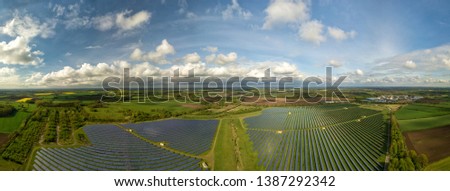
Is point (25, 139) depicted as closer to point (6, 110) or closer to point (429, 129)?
point (6, 110)

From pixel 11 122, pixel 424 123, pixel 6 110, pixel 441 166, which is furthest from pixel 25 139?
pixel 424 123

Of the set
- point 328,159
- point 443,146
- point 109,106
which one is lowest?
point 328,159

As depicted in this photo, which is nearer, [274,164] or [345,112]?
[274,164]

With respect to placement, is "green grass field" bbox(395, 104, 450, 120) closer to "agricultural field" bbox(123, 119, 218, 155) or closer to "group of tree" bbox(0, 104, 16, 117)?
"agricultural field" bbox(123, 119, 218, 155)

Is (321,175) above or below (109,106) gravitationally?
below

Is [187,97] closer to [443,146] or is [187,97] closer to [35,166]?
[35,166]

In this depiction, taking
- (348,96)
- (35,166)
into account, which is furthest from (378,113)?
(35,166)
